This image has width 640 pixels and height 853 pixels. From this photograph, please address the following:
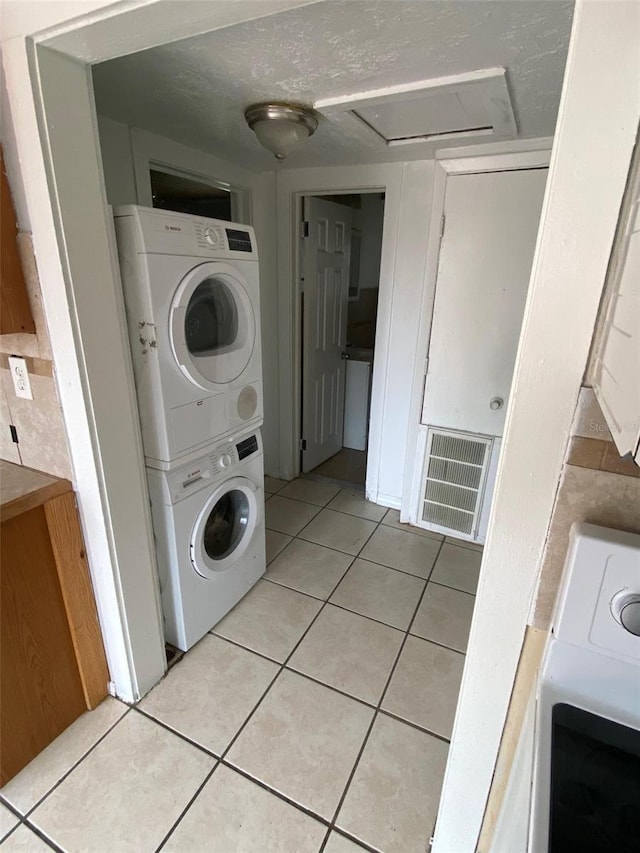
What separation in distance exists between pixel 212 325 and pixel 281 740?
1.52 metres

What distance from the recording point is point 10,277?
45.3 inches

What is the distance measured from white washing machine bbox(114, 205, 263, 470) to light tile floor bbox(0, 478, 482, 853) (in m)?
0.91

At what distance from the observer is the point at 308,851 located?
1191mm

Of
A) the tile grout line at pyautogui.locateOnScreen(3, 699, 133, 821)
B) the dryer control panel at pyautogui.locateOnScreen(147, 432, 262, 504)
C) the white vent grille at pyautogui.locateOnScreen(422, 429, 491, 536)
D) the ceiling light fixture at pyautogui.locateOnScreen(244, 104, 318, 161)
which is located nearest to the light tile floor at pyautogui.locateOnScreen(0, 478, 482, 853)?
the tile grout line at pyautogui.locateOnScreen(3, 699, 133, 821)

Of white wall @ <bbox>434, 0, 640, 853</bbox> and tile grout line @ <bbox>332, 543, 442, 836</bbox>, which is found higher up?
white wall @ <bbox>434, 0, 640, 853</bbox>

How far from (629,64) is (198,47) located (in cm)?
114

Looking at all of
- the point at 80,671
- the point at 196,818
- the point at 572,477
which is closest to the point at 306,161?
the point at 572,477

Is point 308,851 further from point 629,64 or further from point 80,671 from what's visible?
point 629,64

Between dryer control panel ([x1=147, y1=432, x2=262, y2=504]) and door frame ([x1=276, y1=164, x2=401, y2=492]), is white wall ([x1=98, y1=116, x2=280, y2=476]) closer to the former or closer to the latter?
door frame ([x1=276, y1=164, x2=401, y2=492])

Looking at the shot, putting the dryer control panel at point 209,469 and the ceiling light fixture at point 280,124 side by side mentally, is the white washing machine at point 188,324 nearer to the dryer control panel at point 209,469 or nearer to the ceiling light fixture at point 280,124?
the dryer control panel at point 209,469

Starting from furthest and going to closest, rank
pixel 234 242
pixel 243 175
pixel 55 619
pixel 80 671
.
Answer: pixel 243 175, pixel 234 242, pixel 80 671, pixel 55 619

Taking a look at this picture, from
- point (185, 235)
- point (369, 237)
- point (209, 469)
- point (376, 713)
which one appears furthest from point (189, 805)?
point (369, 237)

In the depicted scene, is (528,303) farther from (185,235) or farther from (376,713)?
(376,713)

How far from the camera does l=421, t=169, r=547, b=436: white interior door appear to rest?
2.03 m
